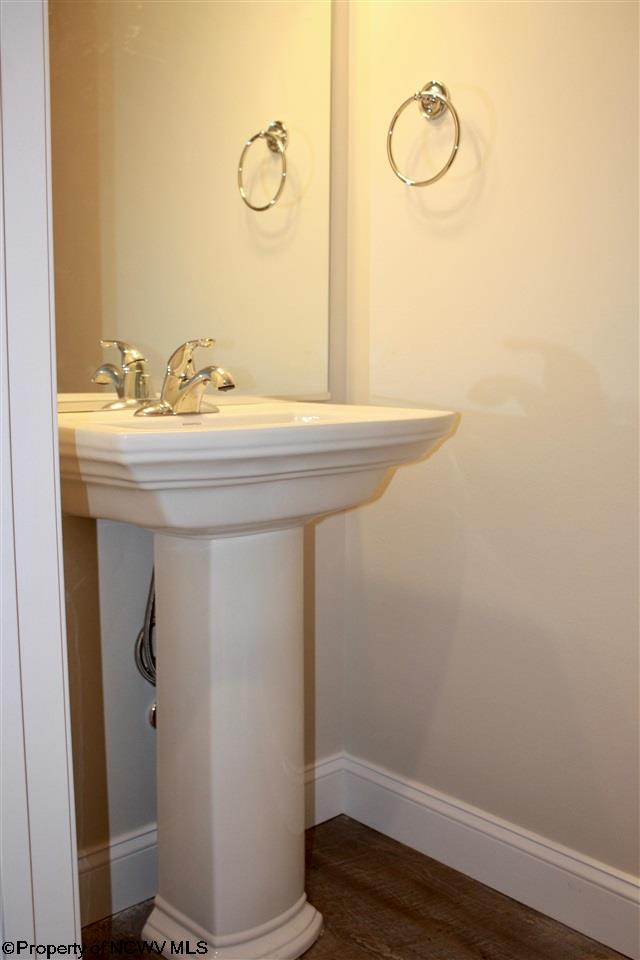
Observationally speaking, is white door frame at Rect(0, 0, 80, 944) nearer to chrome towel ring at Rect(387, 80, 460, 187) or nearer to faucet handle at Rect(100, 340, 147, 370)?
A: faucet handle at Rect(100, 340, 147, 370)

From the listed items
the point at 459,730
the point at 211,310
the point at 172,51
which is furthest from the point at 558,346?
the point at 172,51

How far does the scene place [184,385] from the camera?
1.51 m

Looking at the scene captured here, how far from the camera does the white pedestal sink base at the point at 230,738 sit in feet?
4.57

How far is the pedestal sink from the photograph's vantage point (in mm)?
1295

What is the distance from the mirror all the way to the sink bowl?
0.27m

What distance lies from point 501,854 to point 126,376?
3.66 ft

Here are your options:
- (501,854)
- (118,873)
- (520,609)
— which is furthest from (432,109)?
(118,873)

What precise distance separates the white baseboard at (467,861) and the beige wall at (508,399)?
0.03 metres

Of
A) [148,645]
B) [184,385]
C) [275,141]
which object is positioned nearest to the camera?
[184,385]

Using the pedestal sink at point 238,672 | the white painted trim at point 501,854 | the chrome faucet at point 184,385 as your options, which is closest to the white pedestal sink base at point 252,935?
the pedestal sink at point 238,672

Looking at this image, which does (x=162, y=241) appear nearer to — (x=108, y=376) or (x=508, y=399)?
(x=108, y=376)

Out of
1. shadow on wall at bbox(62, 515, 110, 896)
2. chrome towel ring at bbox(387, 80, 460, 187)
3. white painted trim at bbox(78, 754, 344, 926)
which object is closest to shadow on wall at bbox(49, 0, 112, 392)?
shadow on wall at bbox(62, 515, 110, 896)

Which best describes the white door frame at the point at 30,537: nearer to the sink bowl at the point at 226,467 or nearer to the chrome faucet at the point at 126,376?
the sink bowl at the point at 226,467

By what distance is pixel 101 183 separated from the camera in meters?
1.57
